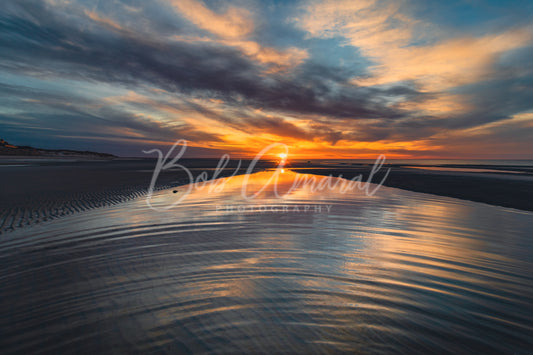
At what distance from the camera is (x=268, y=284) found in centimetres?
420

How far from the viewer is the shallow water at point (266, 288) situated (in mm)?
2908

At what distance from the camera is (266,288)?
13.4 ft

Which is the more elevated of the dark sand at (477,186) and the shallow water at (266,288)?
the dark sand at (477,186)

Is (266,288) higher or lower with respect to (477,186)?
lower

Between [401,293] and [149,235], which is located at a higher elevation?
[401,293]

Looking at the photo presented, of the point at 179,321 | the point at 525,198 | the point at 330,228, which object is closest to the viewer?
the point at 179,321

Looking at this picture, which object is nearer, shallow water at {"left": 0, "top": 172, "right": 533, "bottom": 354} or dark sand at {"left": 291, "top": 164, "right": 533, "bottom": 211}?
shallow water at {"left": 0, "top": 172, "right": 533, "bottom": 354}

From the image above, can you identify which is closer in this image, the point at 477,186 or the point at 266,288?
the point at 266,288

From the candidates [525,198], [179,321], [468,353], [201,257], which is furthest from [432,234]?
[525,198]

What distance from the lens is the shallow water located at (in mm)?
2908

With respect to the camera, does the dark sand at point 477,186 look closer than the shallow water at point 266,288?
No

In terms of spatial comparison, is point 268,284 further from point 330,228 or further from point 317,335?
point 330,228

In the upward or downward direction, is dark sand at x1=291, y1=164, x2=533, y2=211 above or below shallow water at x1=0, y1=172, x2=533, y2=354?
above

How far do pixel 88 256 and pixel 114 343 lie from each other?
11.3 feet
